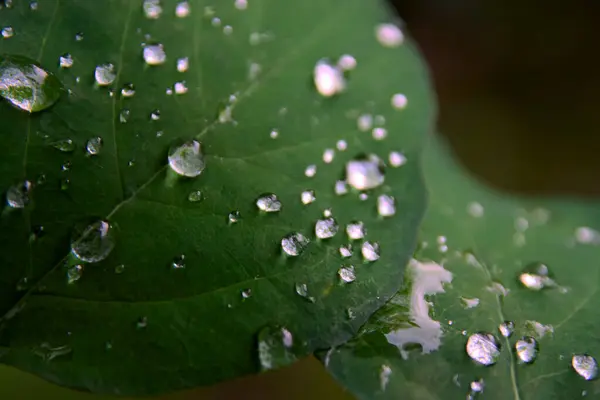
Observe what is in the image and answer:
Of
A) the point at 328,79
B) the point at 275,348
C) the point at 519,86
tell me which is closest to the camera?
the point at 275,348

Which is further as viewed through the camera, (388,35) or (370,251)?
(388,35)

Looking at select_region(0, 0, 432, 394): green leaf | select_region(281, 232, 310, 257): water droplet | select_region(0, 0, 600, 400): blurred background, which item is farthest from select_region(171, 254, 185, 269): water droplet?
select_region(0, 0, 600, 400): blurred background

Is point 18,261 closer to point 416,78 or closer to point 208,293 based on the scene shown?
point 208,293

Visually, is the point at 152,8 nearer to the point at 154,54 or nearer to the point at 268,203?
the point at 154,54

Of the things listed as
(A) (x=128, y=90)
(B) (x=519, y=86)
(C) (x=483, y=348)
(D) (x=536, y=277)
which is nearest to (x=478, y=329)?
(C) (x=483, y=348)

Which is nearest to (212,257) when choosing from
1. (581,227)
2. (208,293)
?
(208,293)

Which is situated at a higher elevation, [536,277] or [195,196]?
[195,196]

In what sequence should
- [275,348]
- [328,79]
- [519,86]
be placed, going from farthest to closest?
[519,86] < [328,79] < [275,348]
